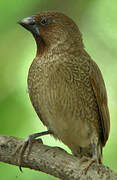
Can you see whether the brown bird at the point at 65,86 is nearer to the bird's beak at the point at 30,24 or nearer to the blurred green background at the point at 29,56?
the bird's beak at the point at 30,24

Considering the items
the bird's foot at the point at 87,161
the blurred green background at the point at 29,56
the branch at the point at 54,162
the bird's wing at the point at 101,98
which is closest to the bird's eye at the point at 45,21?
the bird's wing at the point at 101,98

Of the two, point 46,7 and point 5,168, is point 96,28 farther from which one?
point 5,168

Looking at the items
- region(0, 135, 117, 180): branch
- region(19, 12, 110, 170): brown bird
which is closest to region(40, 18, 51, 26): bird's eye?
region(19, 12, 110, 170): brown bird

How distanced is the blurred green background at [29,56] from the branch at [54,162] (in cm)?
56

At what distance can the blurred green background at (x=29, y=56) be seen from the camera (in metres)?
6.25

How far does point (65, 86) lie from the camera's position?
5828mm

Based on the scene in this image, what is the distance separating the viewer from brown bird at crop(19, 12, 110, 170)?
585 centimetres

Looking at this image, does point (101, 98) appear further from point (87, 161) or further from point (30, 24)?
point (30, 24)

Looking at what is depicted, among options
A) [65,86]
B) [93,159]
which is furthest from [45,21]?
[93,159]

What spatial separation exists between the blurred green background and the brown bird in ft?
0.76

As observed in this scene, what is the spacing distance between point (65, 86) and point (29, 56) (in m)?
1.12

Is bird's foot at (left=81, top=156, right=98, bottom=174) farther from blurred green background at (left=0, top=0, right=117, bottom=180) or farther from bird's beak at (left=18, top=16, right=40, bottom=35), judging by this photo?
bird's beak at (left=18, top=16, right=40, bottom=35)

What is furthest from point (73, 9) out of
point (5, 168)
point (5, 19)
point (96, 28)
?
point (5, 168)

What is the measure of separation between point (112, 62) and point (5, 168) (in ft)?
5.13
